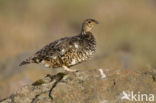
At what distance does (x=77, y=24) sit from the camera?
3528 cm

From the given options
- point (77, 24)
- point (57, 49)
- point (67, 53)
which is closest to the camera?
point (67, 53)

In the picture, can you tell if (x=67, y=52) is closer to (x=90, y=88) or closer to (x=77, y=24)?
(x=90, y=88)

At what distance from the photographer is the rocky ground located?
9914 mm

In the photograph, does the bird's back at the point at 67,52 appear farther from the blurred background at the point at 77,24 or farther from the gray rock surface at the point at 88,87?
the blurred background at the point at 77,24

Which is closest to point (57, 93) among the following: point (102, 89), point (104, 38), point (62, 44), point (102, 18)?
point (102, 89)

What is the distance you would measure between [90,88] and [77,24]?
83.0 ft

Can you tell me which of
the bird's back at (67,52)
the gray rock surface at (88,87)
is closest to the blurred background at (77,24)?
the bird's back at (67,52)

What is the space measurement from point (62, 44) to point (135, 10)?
24044mm

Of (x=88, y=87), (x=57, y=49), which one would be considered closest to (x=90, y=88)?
(x=88, y=87)

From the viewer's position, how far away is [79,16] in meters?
37.2

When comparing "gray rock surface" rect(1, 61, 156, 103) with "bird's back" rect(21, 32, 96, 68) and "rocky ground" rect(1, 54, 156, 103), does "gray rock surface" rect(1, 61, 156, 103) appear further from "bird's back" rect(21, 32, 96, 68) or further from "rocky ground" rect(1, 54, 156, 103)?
"bird's back" rect(21, 32, 96, 68)

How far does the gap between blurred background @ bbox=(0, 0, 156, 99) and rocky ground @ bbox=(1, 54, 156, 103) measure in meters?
10.9

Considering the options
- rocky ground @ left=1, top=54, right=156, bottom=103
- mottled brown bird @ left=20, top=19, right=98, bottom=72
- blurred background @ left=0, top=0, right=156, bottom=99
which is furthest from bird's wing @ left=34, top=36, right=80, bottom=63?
blurred background @ left=0, top=0, right=156, bottom=99

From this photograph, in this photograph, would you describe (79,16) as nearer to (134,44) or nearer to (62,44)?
(134,44)
